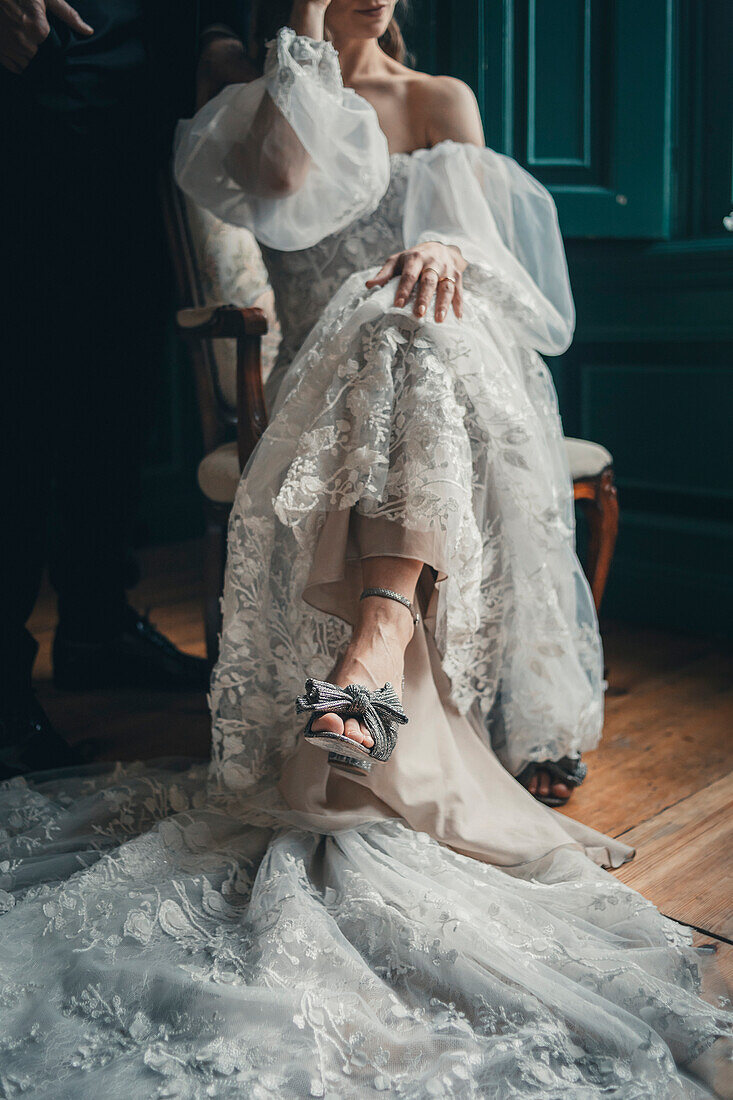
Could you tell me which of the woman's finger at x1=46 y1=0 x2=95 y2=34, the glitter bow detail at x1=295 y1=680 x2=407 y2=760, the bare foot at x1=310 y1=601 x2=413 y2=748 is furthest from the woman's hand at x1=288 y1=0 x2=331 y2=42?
the glitter bow detail at x1=295 y1=680 x2=407 y2=760

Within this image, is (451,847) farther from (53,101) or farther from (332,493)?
(53,101)

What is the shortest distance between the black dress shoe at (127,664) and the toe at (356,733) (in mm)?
1065

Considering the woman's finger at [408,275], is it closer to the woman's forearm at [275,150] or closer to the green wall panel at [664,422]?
the woman's forearm at [275,150]

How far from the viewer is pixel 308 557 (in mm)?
1411

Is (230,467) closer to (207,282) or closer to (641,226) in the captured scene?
(207,282)

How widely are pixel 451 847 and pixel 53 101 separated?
4.91 feet

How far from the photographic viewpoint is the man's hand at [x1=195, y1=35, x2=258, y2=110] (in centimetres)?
186

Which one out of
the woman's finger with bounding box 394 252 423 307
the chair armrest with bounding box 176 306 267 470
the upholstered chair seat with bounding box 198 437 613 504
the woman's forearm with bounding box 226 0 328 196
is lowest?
the upholstered chair seat with bounding box 198 437 613 504

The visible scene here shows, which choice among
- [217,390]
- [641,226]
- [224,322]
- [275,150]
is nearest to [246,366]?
[224,322]

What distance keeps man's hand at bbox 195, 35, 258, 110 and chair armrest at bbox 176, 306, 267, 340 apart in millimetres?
439

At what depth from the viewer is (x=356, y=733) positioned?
114cm

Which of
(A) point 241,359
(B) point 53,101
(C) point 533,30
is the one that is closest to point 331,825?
(A) point 241,359

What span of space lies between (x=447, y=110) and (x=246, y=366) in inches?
24.7

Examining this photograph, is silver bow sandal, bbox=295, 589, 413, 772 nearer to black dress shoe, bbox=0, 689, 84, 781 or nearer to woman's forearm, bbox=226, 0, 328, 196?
black dress shoe, bbox=0, 689, 84, 781
